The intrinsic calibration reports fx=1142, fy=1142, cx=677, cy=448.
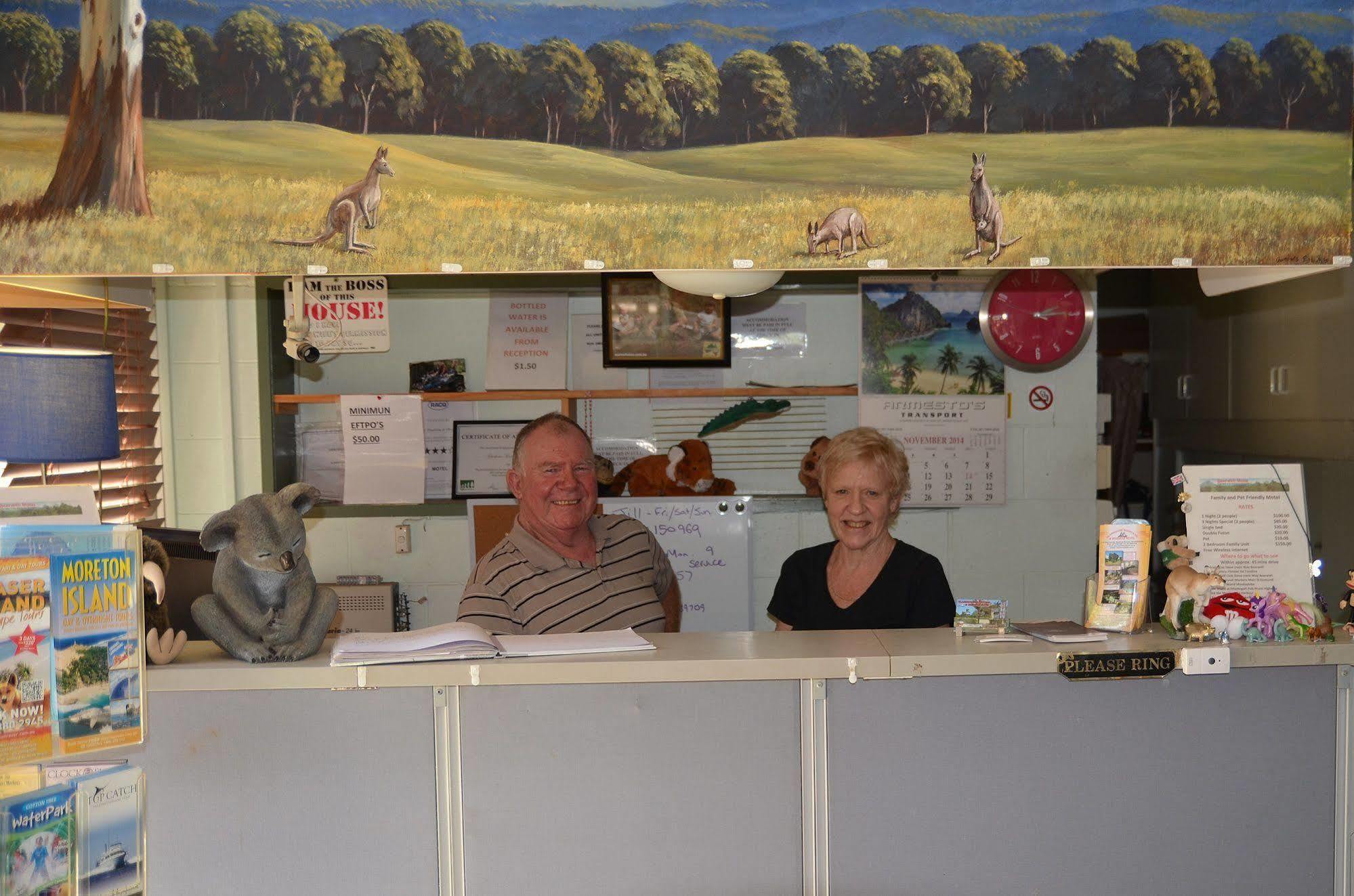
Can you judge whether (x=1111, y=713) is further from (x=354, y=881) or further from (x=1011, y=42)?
(x=354, y=881)

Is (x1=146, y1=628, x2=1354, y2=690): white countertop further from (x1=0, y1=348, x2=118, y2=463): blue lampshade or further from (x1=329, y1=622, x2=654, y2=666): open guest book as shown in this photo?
(x1=0, y1=348, x2=118, y2=463): blue lampshade

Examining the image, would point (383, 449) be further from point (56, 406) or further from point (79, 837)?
point (79, 837)

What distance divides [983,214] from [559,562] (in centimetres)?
137

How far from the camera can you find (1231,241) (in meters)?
2.02

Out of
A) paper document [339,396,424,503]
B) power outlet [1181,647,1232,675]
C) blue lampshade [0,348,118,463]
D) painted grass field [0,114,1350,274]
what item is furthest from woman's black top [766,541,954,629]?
paper document [339,396,424,503]

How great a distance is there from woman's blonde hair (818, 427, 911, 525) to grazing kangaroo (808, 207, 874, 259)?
39.3 inches

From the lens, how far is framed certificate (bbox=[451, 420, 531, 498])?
444 cm

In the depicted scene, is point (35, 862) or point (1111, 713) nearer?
point (35, 862)

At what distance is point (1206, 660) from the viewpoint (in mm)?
1908

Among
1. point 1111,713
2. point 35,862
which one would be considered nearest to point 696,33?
point 1111,713

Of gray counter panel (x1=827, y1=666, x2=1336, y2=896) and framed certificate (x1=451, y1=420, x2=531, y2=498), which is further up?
framed certificate (x1=451, y1=420, x2=531, y2=498)

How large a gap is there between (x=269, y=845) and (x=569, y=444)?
1.27 metres

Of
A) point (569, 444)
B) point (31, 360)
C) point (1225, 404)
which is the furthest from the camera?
point (1225, 404)

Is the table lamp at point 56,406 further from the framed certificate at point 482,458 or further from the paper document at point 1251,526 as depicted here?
the paper document at point 1251,526
